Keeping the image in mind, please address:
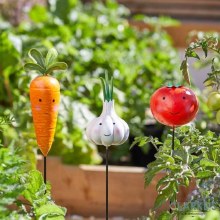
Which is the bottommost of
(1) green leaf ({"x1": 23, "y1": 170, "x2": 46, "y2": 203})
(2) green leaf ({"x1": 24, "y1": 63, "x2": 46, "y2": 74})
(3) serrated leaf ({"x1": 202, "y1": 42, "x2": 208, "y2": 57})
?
(1) green leaf ({"x1": 23, "y1": 170, "x2": 46, "y2": 203})

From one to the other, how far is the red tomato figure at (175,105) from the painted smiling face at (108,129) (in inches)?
4.9

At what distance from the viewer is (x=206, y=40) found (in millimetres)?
2365

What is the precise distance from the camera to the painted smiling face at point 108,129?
7.78ft

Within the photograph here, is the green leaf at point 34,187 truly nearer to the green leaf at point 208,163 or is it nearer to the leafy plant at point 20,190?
the leafy plant at point 20,190

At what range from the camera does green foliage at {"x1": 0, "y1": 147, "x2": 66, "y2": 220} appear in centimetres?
199

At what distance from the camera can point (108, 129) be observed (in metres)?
2.37

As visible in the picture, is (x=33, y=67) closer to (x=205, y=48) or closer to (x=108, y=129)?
(x=108, y=129)

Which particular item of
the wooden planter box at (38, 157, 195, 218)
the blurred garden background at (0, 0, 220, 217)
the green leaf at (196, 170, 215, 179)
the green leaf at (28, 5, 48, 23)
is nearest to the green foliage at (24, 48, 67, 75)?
the green leaf at (196, 170, 215, 179)

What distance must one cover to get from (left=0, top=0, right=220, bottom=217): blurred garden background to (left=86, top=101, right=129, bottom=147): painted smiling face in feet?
4.14

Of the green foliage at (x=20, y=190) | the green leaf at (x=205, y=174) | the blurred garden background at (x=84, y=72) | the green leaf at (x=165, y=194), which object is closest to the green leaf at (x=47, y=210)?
the green foliage at (x=20, y=190)

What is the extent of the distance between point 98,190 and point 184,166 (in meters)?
1.69

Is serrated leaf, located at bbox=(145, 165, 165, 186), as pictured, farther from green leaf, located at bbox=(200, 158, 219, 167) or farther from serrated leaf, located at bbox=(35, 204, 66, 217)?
serrated leaf, located at bbox=(35, 204, 66, 217)

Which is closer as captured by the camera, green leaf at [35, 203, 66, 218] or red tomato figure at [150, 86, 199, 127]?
green leaf at [35, 203, 66, 218]

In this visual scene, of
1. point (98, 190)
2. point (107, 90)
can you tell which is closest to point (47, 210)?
point (107, 90)
